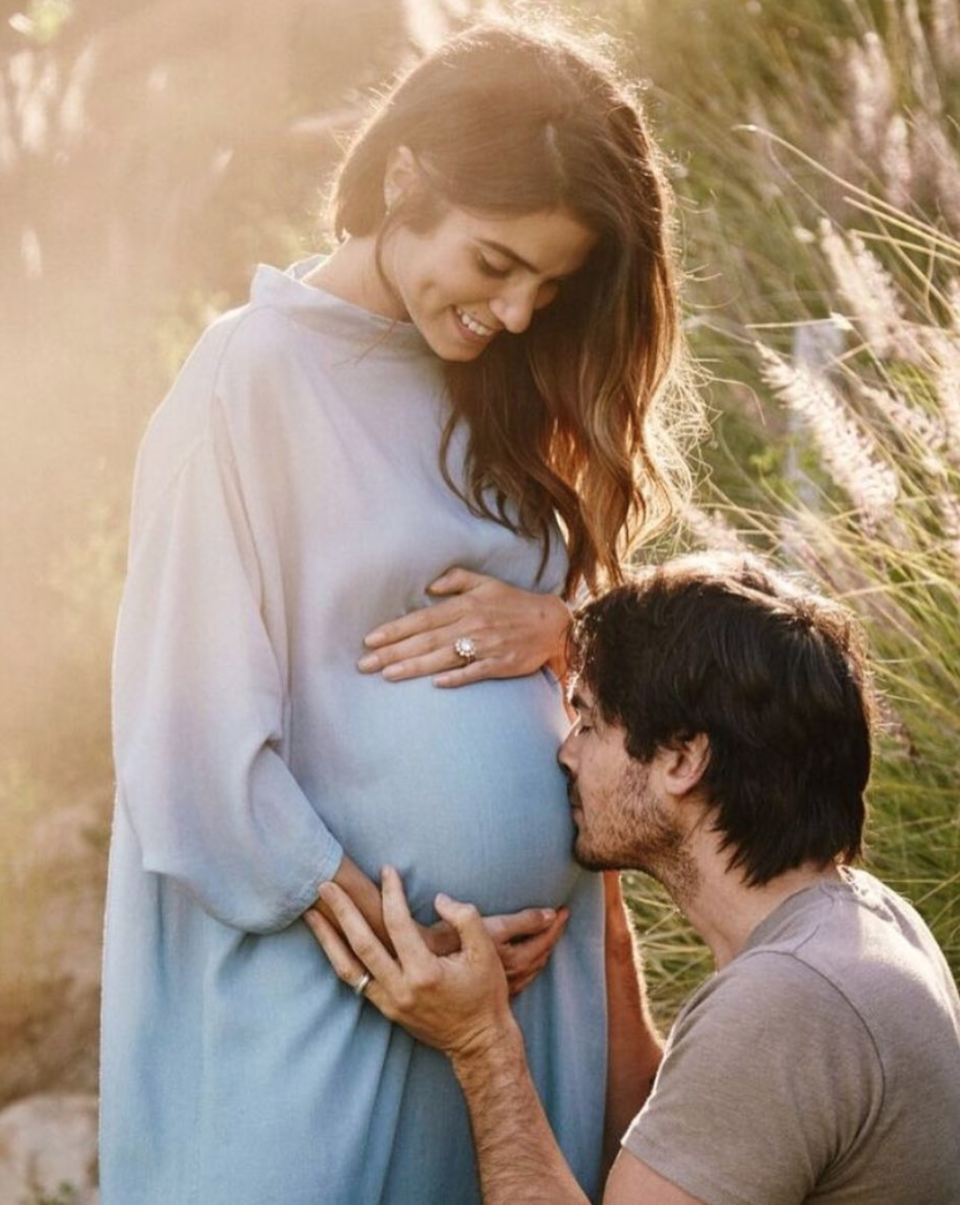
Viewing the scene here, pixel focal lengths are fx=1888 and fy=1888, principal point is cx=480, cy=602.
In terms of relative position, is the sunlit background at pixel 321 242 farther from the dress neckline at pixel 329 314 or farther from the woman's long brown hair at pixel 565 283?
the dress neckline at pixel 329 314

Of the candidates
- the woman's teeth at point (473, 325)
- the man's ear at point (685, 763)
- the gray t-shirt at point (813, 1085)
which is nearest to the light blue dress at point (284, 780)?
the woman's teeth at point (473, 325)

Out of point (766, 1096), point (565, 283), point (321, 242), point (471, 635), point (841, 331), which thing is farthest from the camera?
point (321, 242)

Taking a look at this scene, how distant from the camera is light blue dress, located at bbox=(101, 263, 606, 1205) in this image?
2.41m

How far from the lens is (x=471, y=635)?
2670 mm

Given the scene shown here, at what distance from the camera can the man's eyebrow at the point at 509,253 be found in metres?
2.60

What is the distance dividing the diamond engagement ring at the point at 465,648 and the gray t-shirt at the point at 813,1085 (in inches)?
24.2

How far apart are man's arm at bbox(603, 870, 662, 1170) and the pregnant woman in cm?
9

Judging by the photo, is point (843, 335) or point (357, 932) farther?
point (843, 335)

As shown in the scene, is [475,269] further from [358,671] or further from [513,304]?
[358,671]

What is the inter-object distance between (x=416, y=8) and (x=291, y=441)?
9.06 feet

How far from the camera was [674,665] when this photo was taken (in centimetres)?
249

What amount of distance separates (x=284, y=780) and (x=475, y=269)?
0.76 metres

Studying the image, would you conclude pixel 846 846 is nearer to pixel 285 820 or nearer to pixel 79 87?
pixel 285 820

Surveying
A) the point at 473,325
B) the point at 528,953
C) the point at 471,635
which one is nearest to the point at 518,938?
the point at 528,953
